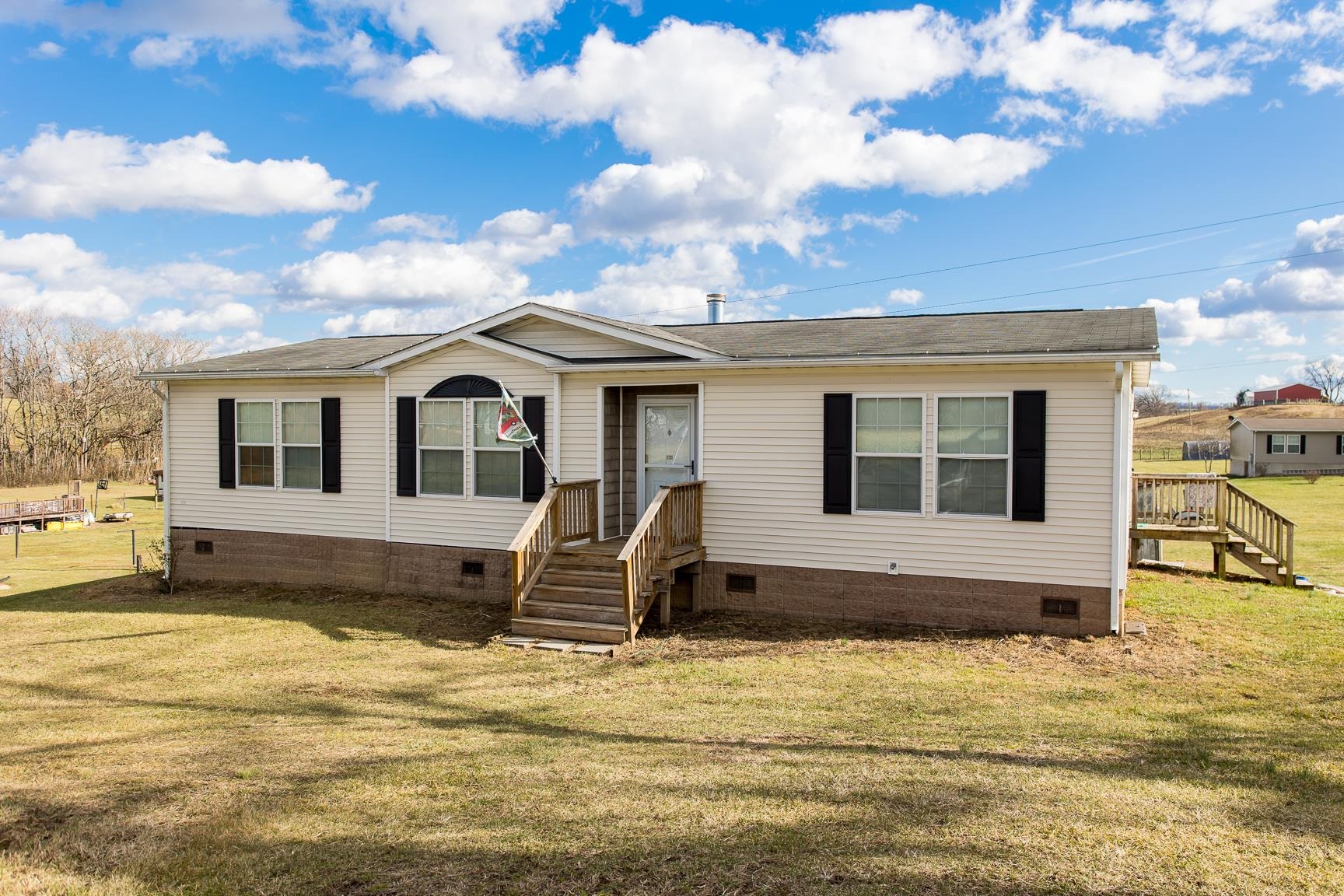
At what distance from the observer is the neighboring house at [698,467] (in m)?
9.23

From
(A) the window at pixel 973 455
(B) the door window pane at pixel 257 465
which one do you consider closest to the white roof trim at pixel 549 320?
(B) the door window pane at pixel 257 465

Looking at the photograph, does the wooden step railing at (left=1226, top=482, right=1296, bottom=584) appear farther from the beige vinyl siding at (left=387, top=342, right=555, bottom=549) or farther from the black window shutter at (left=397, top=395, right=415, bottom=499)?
the black window shutter at (left=397, top=395, right=415, bottom=499)

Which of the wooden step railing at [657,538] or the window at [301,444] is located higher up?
the window at [301,444]

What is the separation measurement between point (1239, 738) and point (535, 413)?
8494mm

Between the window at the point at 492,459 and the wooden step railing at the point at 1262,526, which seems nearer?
the window at the point at 492,459

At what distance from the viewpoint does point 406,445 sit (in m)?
12.3

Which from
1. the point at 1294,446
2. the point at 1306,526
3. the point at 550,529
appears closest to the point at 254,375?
the point at 550,529

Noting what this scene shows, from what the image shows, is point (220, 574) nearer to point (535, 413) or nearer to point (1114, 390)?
point (535, 413)

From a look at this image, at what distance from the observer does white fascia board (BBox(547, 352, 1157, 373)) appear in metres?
8.73

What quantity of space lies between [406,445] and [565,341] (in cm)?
285

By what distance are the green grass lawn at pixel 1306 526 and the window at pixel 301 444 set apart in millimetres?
14777

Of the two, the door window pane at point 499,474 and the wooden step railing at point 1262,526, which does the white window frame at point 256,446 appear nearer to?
the door window pane at point 499,474

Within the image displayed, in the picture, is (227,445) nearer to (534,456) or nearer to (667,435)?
(534,456)

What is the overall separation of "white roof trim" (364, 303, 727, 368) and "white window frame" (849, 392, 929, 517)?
72.3 inches
